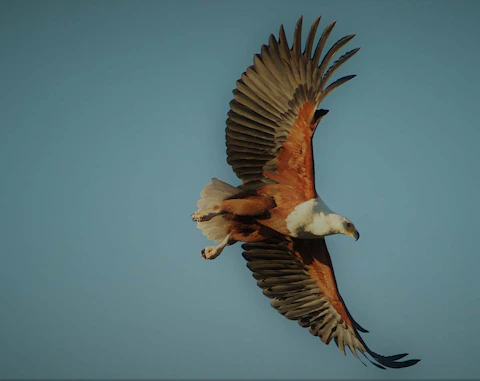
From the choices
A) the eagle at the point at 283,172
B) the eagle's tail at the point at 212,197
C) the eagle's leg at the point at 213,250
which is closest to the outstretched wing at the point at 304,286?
the eagle at the point at 283,172

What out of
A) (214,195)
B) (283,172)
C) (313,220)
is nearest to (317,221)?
(313,220)

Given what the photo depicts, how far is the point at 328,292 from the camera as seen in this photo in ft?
31.9

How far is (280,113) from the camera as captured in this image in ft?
28.8

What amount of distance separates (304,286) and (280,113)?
7.78 ft

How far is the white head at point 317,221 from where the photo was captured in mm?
8719

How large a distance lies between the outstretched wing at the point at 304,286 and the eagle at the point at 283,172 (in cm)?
2

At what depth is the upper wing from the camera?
8.59 m

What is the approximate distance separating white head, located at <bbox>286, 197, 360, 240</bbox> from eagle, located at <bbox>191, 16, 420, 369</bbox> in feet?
0.04

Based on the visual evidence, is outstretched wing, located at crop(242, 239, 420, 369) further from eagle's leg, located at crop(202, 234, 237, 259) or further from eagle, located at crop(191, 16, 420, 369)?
eagle's leg, located at crop(202, 234, 237, 259)

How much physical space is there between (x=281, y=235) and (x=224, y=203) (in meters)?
0.90

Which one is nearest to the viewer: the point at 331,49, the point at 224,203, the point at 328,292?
the point at 331,49

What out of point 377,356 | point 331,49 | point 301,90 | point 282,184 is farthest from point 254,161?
point 377,356

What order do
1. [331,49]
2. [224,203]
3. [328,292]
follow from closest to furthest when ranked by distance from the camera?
[331,49], [224,203], [328,292]

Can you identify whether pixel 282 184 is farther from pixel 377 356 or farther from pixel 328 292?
pixel 377 356
